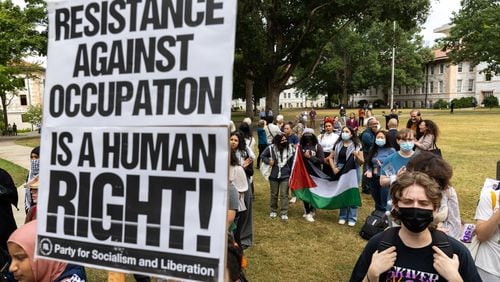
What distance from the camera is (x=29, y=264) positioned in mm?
2398

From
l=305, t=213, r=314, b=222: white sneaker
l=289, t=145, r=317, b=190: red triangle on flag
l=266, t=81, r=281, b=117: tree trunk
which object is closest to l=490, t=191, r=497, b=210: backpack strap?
l=289, t=145, r=317, b=190: red triangle on flag

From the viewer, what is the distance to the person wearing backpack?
2.08 meters

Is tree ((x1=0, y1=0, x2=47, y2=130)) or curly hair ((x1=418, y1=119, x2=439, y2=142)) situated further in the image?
tree ((x1=0, y1=0, x2=47, y2=130))

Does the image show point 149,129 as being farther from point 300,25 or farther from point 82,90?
point 300,25

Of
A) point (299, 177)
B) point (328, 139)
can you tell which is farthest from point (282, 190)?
point (328, 139)

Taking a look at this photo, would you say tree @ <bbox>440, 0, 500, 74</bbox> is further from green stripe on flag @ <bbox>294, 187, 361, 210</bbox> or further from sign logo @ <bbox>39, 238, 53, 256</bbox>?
sign logo @ <bbox>39, 238, 53, 256</bbox>

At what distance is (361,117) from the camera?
1154 inches

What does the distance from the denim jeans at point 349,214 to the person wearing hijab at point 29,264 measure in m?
6.06

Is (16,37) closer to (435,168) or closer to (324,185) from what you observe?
(324,185)

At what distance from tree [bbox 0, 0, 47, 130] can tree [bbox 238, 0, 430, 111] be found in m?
14.9

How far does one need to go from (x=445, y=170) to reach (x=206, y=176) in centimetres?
206

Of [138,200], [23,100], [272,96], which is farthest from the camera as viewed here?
[23,100]

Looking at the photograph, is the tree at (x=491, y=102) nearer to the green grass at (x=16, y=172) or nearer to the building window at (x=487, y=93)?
the building window at (x=487, y=93)

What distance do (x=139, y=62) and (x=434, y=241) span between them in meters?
1.76
